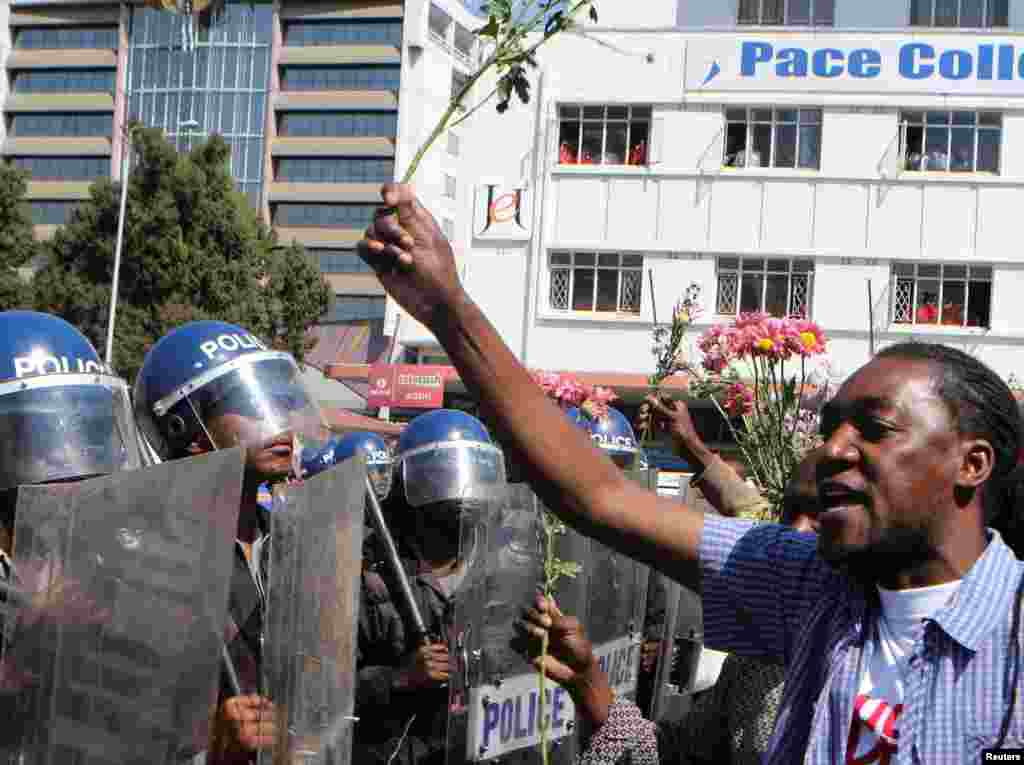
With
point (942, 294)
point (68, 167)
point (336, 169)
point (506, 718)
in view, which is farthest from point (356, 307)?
point (506, 718)

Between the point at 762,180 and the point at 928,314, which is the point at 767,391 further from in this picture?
the point at 762,180

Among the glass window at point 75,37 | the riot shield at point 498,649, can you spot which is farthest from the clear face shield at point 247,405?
the glass window at point 75,37

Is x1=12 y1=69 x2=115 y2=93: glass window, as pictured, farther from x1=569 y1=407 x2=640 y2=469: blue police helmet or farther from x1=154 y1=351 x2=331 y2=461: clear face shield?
x1=154 y1=351 x2=331 y2=461: clear face shield

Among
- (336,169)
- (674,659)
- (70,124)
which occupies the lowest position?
(674,659)

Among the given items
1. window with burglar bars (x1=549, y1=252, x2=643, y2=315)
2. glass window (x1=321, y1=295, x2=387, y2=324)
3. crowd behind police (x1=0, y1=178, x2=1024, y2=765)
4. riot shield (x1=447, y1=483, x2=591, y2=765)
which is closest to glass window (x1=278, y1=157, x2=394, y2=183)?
glass window (x1=321, y1=295, x2=387, y2=324)

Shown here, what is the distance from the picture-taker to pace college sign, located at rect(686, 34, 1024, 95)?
30609 millimetres

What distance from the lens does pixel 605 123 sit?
106 ft

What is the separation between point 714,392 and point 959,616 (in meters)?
2.67

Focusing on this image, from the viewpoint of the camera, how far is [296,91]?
78438mm

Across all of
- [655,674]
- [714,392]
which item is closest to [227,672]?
[714,392]

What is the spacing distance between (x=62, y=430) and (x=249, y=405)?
0.70 metres

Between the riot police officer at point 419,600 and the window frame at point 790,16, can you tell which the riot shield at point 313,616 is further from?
the window frame at point 790,16

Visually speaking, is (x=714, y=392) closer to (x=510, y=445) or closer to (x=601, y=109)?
(x=510, y=445)

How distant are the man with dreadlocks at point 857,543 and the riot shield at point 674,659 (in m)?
3.02
